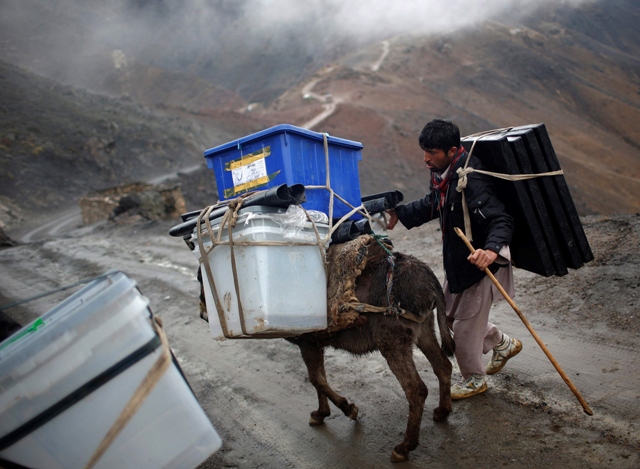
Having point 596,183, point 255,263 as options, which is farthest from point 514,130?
point 596,183

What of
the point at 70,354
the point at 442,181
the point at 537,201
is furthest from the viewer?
the point at 442,181

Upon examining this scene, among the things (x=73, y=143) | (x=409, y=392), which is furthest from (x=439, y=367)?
(x=73, y=143)

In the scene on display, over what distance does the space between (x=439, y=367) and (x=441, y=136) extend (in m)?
1.58

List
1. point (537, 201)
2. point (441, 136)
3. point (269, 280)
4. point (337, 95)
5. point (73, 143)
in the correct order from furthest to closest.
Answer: point (337, 95)
point (73, 143)
point (441, 136)
point (537, 201)
point (269, 280)

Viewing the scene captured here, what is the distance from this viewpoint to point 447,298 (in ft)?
Answer: 11.3

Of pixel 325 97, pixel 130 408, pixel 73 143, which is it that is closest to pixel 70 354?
pixel 130 408

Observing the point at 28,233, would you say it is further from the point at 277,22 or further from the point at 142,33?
the point at 142,33

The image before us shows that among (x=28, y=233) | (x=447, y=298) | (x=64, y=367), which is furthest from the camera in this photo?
(x=28, y=233)

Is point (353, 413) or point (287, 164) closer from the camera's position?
point (287, 164)

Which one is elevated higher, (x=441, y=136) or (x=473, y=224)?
(x=441, y=136)

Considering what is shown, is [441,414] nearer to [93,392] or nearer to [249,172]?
[249,172]

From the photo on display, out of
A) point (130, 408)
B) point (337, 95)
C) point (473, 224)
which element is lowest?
point (130, 408)

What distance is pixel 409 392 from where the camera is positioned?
2969 millimetres

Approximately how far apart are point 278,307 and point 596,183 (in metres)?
25.8
